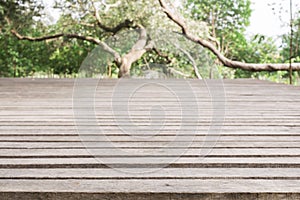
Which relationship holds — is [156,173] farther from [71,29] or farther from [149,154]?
[71,29]

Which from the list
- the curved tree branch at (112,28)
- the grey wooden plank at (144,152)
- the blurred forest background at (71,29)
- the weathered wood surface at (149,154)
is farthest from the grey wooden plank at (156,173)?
the curved tree branch at (112,28)

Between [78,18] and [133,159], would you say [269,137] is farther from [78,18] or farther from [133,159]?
[78,18]

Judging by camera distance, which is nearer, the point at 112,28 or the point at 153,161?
the point at 153,161

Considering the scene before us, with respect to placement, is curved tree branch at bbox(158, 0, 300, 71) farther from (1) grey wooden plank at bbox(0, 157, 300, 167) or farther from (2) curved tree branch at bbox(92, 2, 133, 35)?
(1) grey wooden plank at bbox(0, 157, 300, 167)

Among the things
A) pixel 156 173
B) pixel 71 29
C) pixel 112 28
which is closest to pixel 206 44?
pixel 112 28

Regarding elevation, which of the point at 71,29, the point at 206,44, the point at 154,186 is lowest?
the point at 154,186

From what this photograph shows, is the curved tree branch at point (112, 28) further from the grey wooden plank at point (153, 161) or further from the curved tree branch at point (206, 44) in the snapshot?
the grey wooden plank at point (153, 161)

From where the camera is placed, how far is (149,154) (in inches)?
43.7

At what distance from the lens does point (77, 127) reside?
60.7 inches

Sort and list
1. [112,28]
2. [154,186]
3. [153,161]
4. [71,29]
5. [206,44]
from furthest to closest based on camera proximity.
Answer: [71,29] < [112,28] < [206,44] < [153,161] < [154,186]

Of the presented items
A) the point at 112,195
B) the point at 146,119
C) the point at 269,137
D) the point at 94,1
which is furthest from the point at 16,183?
the point at 94,1

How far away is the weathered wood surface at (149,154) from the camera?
822 mm

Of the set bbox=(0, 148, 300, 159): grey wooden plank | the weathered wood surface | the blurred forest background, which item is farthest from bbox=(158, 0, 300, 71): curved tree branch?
bbox=(0, 148, 300, 159): grey wooden plank

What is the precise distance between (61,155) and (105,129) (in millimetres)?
430
